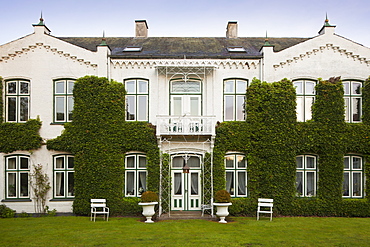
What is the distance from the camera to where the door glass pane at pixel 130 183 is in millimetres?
16312

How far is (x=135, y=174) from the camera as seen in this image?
1631 cm

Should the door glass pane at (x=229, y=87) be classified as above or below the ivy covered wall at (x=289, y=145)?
above

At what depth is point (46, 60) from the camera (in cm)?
1659

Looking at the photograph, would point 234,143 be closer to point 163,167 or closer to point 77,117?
point 163,167

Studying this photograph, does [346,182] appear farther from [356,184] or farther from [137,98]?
[137,98]

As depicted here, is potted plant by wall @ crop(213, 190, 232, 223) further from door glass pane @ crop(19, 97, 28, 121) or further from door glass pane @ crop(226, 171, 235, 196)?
door glass pane @ crop(19, 97, 28, 121)

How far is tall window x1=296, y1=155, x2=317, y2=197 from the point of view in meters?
16.4

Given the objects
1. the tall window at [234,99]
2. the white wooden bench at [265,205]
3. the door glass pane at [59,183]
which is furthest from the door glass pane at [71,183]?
the white wooden bench at [265,205]

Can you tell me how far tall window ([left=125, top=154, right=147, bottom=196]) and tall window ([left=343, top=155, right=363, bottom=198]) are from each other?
30.9 ft

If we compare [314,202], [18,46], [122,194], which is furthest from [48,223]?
[314,202]

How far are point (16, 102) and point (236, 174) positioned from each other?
10801 millimetres

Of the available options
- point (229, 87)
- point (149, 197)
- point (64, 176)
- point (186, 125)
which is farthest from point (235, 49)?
point (64, 176)

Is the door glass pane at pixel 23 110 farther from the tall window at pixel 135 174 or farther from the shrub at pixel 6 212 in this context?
the tall window at pixel 135 174

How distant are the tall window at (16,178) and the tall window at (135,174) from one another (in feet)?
14.9
